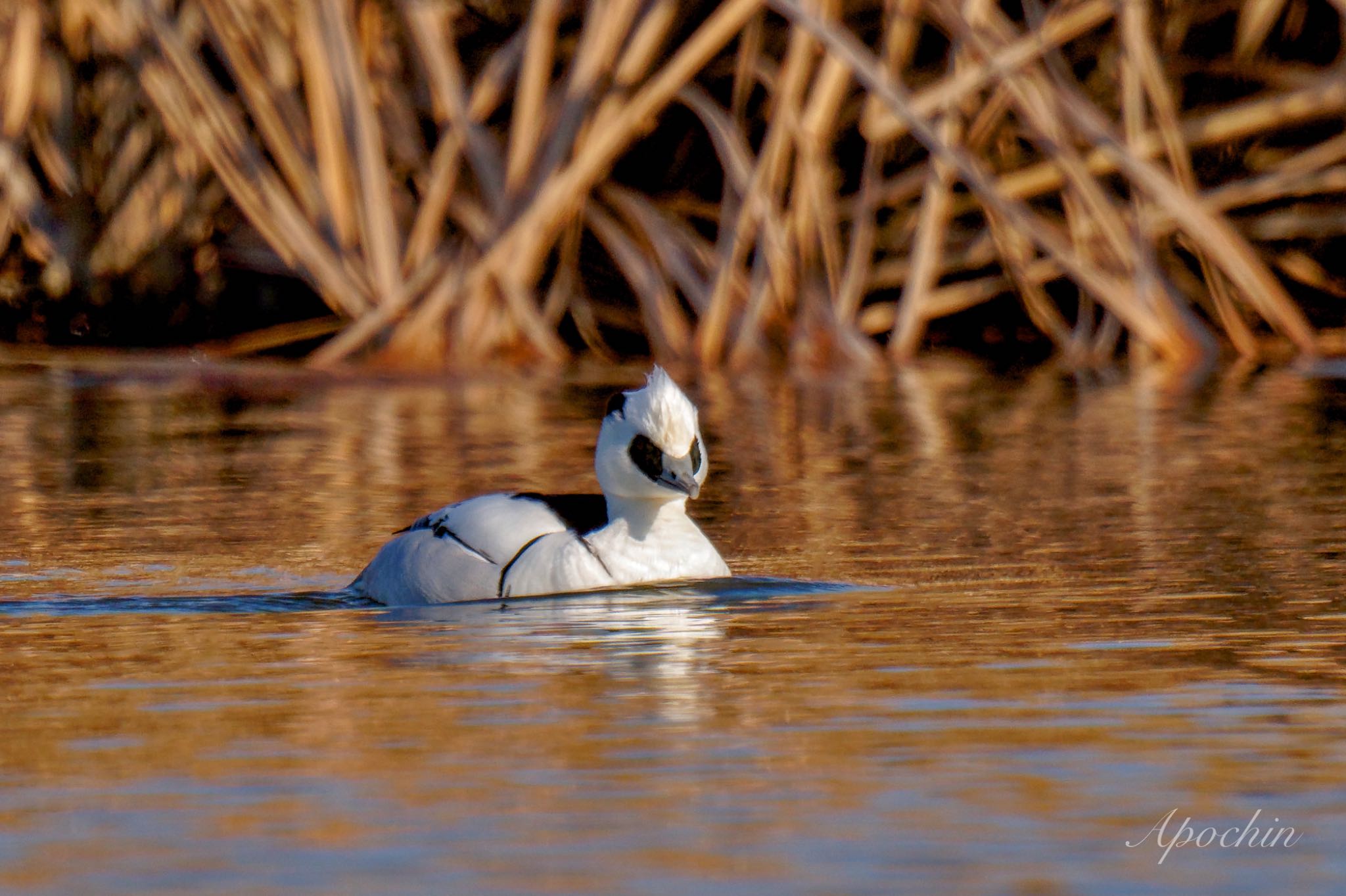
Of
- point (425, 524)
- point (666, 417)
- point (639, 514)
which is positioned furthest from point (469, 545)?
point (666, 417)

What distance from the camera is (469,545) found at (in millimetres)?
5945

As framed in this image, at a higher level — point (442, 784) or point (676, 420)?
point (676, 420)

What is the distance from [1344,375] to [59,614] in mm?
7821

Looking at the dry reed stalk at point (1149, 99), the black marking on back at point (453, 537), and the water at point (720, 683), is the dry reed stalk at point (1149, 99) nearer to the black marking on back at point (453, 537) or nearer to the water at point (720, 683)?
Result: the water at point (720, 683)

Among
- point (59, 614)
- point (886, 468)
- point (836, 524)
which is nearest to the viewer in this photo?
point (59, 614)

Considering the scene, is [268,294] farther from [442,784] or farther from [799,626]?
[442,784]

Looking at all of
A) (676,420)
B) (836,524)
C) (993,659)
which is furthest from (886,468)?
(993,659)

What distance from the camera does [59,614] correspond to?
577 cm

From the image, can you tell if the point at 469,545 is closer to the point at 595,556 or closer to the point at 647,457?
the point at 595,556

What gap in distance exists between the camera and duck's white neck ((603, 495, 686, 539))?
6023 mm
